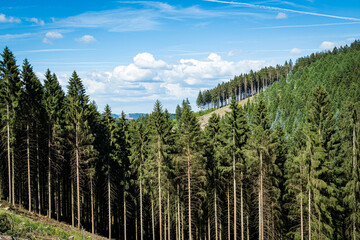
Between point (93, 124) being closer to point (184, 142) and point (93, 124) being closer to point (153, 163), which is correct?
point (153, 163)

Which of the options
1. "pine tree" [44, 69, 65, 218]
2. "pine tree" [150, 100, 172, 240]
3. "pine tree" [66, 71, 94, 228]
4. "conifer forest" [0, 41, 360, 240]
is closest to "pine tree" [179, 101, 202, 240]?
"conifer forest" [0, 41, 360, 240]

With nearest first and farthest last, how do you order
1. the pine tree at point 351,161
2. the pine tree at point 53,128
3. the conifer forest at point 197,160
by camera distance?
the pine tree at point 351,161
the conifer forest at point 197,160
the pine tree at point 53,128

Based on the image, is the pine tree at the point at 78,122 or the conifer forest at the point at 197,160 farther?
the pine tree at the point at 78,122

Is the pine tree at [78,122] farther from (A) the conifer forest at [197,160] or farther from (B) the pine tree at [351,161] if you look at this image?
(B) the pine tree at [351,161]

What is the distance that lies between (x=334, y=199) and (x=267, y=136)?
8.31m

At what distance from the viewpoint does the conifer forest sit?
25594 millimetres

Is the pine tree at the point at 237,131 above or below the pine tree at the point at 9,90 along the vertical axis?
below

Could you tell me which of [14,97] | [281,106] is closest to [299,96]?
[281,106]

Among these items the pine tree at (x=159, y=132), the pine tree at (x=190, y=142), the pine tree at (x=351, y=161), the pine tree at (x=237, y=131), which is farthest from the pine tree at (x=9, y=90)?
the pine tree at (x=351, y=161)

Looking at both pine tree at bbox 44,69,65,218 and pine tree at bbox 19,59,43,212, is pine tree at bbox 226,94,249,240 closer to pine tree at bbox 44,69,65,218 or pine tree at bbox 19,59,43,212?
pine tree at bbox 44,69,65,218

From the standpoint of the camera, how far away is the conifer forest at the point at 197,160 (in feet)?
84.0

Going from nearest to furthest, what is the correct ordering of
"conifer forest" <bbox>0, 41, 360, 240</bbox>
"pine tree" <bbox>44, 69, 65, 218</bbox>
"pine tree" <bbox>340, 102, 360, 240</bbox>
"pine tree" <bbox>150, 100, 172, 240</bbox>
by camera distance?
1. "pine tree" <bbox>340, 102, 360, 240</bbox>
2. "conifer forest" <bbox>0, 41, 360, 240</bbox>
3. "pine tree" <bbox>150, 100, 172, 240</bbox>
4. "pine tree" <bbox>44, 69, 65, 218</bbox>

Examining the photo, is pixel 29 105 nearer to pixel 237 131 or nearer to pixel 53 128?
pixel 53 128

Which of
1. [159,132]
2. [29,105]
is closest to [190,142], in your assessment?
[159,132]
